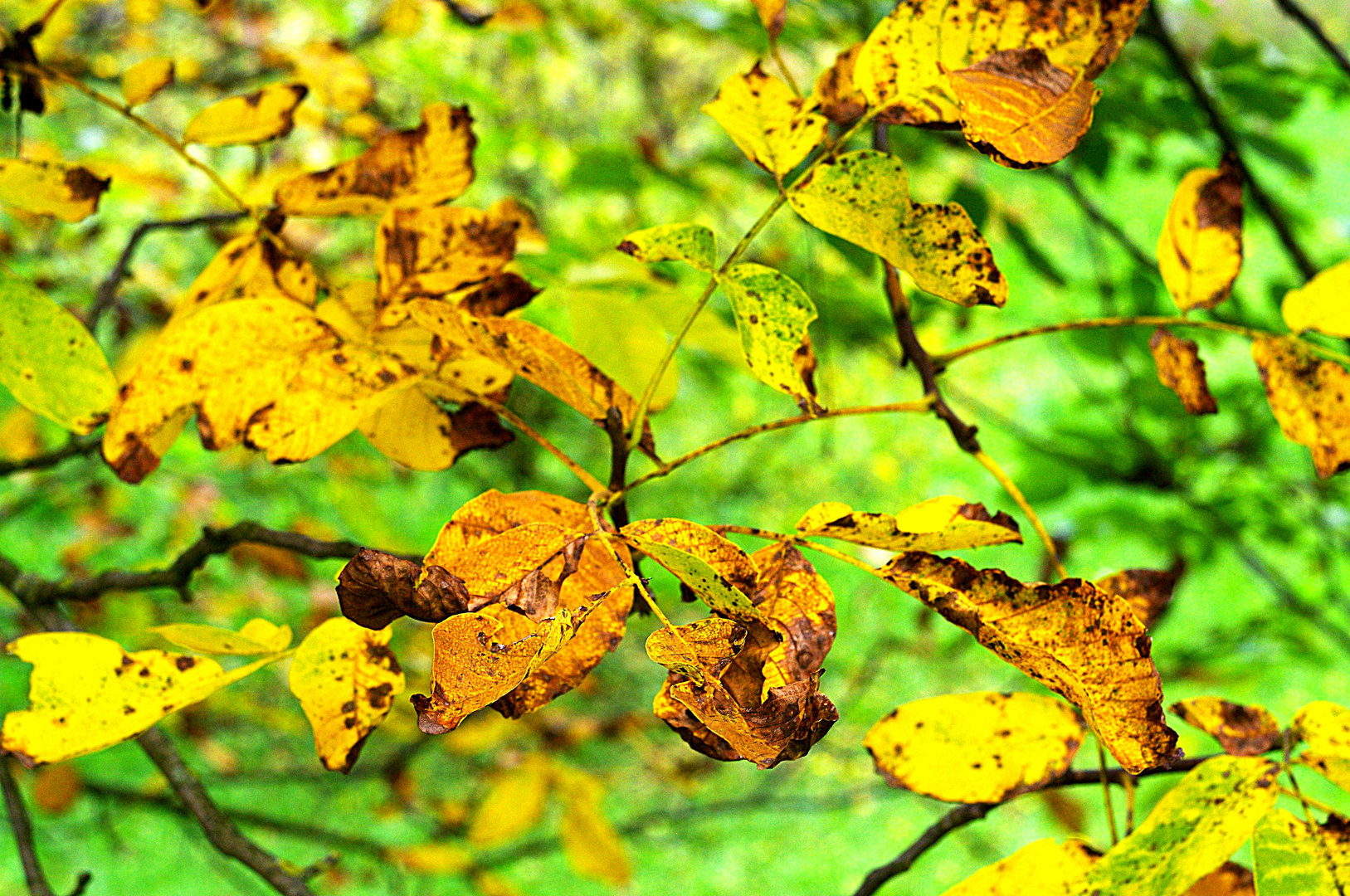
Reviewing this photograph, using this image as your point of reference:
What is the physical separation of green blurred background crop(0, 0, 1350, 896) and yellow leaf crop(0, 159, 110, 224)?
17 centimetres

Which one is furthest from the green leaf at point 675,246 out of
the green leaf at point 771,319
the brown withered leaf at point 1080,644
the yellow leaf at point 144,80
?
the yellow leaf at point 144,80

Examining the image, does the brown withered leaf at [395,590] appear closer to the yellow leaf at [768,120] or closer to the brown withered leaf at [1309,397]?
the yellow leaf at [768,120]

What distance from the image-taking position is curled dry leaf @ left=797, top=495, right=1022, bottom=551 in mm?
305

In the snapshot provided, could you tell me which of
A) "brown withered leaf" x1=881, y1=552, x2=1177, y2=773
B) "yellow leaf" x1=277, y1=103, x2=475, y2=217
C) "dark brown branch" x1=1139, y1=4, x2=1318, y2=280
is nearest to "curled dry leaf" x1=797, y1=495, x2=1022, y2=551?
"brown withered leaf" x1=881, y1=552, x2=1177, y2=773

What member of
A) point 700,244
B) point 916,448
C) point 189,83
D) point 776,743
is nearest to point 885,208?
point 700,244

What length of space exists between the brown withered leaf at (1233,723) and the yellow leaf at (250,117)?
1.60ft

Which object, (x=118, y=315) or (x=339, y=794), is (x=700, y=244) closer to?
(x=118, y=315)

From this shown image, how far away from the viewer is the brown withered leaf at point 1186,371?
41 centimetres

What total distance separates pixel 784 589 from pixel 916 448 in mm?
3022

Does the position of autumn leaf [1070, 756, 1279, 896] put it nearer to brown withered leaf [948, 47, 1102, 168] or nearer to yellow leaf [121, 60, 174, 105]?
brown withered leaf [948, 47, 1102, 168]

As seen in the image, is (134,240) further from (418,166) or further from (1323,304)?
(1323,304)

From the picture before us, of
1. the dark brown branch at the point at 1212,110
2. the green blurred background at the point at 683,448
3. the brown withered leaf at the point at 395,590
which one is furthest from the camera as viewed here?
the green blurred background at the point at 683,448

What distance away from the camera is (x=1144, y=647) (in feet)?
0.95

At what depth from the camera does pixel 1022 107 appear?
1.00 ft
